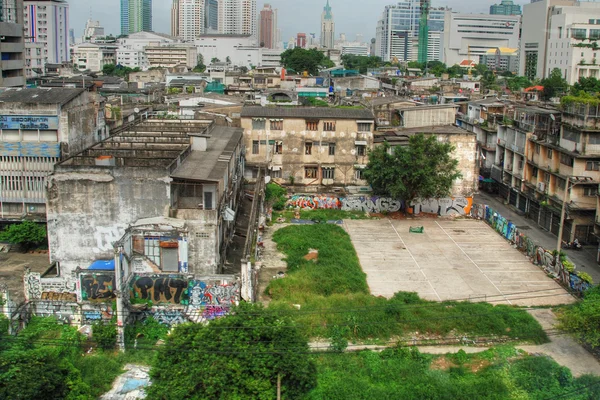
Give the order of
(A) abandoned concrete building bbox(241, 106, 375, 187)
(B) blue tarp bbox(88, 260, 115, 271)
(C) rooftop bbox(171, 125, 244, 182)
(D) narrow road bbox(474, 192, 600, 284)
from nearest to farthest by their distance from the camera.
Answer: (B) blue tarp bbox(88, 260, 115, 271) → (C) rooftop bbox(171, 125, 244, 182) → (D) narrow road bbox(474, 192, 600, 284) → (A) abandoned concrete building bbox(241, 106, 375, 187)

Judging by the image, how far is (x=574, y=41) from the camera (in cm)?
8769

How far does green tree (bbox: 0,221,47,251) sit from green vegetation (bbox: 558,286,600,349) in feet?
67.7

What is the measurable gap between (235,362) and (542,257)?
17438mm

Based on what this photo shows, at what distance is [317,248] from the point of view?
27.6 metres

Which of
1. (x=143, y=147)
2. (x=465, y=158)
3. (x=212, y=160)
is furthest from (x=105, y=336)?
(x=465, y=158)

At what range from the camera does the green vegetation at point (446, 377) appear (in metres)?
14.8

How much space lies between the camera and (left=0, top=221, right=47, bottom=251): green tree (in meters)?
26.7

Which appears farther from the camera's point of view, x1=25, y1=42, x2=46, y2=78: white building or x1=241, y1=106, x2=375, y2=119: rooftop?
x1=25, y1=42, x2=46, y2=78: white building

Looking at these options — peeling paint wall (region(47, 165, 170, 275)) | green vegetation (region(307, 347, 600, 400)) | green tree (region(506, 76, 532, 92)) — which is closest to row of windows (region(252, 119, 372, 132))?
peeling paint wall (region(47, 165, 170, 275))

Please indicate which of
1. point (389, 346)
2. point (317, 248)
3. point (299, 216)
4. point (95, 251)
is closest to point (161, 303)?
point (95, 251)

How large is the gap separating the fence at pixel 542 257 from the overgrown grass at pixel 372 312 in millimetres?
3449

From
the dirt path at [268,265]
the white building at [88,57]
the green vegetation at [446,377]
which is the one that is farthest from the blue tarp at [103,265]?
the white building at [88,57]

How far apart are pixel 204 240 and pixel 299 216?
1300cm

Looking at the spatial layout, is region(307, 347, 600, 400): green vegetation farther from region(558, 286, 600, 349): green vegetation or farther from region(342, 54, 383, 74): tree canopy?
region(342, 54, 383, 74): tree canopy
